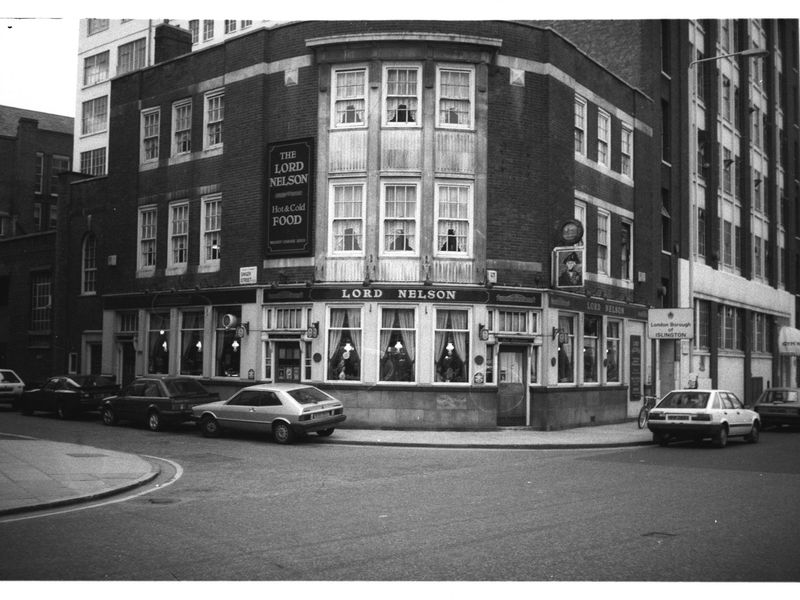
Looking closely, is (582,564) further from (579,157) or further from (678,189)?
(678,189)

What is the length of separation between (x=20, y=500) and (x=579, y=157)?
21.3 metres

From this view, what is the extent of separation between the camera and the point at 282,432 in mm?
20547

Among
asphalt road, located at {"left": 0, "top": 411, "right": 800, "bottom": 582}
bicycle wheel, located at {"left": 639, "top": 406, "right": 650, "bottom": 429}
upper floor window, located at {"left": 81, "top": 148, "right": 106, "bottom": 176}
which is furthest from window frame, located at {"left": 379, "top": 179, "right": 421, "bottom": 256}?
upper floor window, located at {"left": 81, "top": 148, "right": 106, "bottom": 176}

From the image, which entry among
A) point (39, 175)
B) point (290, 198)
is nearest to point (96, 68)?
point (39, 175)

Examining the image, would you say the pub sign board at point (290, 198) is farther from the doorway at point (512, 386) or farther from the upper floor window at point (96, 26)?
the upper floor window at point (96, 26)

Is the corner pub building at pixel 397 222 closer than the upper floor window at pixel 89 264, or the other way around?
the corner pub building at pixel 397 222

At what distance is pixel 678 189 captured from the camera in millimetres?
36000

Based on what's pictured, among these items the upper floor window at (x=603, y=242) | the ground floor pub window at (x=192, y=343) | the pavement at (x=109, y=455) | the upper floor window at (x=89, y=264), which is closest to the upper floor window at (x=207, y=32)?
the upper floor window at (x=89, y=264)

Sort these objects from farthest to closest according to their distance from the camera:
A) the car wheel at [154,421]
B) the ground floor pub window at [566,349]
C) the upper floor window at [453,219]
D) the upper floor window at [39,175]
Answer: the upper floor window at [39,175] → the ground floor pub window at [566,349] → the upper floor window at [453,219] → the car wheel at [154,421]

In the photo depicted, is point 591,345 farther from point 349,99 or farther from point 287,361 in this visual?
point 349,99

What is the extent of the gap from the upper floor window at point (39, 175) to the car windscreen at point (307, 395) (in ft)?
96.6

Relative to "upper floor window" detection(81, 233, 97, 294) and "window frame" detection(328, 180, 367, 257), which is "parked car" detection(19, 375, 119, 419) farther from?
"window frame" detection(328, 180, 367, 257)

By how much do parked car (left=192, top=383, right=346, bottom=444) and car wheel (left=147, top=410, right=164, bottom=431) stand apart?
5.99 ft

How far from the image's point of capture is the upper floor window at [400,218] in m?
25.0
